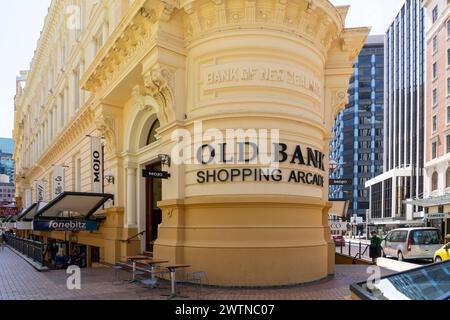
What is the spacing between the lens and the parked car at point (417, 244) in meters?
20.6

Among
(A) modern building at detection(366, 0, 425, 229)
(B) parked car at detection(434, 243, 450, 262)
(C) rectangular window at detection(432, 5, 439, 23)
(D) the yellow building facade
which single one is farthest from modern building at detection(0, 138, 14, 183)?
(B) parked car at detection(434, 243, 450, 262)

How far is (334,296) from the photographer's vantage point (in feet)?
29.6

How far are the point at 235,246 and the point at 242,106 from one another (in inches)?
135

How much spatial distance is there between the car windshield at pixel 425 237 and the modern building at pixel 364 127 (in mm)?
85747

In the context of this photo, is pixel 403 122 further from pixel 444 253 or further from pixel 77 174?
pixel 77 174

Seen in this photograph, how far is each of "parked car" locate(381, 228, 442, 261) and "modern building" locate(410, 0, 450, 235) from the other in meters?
22.2

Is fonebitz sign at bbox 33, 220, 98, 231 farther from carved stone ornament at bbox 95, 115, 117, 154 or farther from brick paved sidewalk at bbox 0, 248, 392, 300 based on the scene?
carved stone ornament at bbox 95, 115, 117, 154

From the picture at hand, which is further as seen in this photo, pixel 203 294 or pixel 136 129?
pixel 136 129

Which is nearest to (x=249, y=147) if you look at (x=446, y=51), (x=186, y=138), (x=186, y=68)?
(x=186, y=138)

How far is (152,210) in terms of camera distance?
14.5 m

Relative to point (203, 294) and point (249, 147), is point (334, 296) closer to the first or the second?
point (203, 294)

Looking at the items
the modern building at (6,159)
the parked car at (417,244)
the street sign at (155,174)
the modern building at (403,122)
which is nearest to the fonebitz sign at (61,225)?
the street sign at (155,174)

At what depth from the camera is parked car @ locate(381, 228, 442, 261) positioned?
20562 millimetres

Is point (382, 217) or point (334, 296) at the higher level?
point (334, 296)
